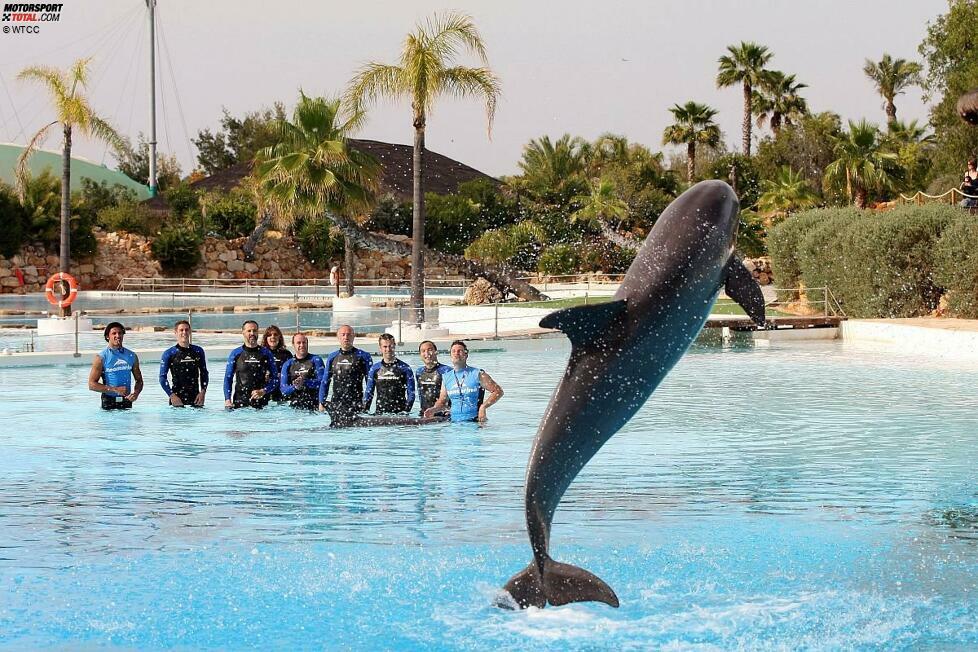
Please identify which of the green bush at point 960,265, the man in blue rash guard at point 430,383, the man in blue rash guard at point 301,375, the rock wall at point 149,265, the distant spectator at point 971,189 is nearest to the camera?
the man in blue rash guard at point 430,383

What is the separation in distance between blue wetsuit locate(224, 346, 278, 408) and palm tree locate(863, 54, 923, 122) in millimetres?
54748

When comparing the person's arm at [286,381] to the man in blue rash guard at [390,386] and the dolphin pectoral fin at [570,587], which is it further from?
the dolphin pectoral fin at [570,587]

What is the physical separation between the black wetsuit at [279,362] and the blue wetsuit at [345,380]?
3.07 ft

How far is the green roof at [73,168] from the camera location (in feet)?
209

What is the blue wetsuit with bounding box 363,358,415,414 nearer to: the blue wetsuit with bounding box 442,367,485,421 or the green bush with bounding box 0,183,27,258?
the blue wetsuit with bounding box 442,367,485,421

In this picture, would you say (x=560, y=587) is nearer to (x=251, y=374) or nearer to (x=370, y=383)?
(x=370, y=383)

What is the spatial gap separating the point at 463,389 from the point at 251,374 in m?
2.66

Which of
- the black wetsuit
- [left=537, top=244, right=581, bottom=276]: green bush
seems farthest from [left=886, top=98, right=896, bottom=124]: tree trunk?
the black wetsuit

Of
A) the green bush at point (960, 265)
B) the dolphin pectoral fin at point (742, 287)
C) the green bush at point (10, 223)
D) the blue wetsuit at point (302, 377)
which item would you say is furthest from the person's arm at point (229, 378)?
the green bush at point (10, 223)

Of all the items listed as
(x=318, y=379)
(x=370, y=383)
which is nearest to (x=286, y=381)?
(x=318, y=379)

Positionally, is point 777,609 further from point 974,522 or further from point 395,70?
point 395,70

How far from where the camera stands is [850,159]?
148 ft

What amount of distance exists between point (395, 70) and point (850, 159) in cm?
2525

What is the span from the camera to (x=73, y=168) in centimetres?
6419
